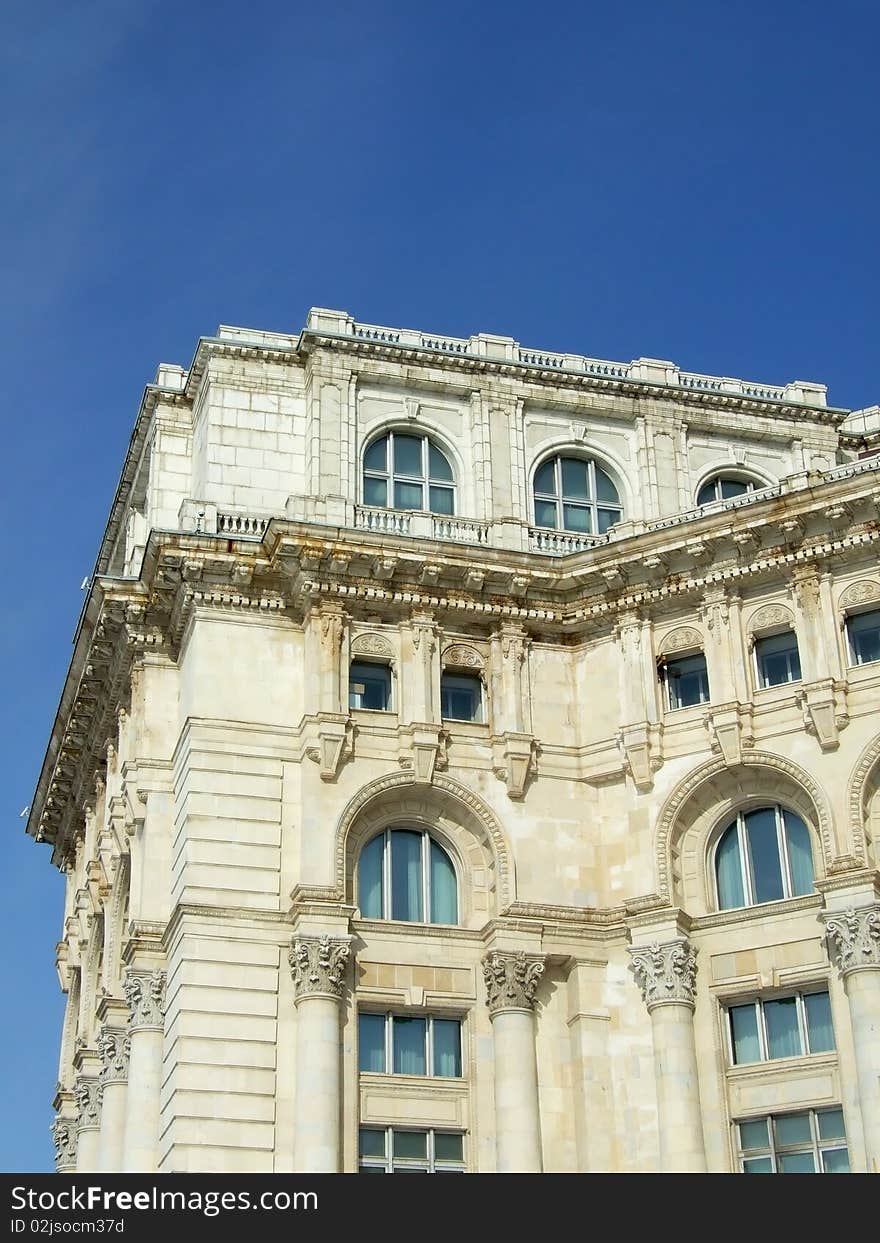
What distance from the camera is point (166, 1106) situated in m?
46.2

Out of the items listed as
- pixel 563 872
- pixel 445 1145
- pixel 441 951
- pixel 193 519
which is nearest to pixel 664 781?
pixel 563 872

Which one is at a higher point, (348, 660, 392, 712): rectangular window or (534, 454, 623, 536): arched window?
(534, 454, 623, 536): arched window

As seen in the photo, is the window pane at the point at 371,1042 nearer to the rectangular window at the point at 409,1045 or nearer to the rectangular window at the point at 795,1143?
the rectangular window at the point at 409,1045

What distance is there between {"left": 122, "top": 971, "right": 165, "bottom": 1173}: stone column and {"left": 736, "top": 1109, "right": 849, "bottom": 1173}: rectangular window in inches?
523

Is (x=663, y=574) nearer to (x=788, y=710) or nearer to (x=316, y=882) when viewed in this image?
(x=788, y=710)

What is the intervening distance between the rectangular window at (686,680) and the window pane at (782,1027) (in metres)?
7.58

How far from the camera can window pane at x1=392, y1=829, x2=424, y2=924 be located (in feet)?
160

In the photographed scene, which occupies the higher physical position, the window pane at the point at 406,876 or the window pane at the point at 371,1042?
the window pane at the point at 406,876

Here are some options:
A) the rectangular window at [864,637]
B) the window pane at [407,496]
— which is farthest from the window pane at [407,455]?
the rectangular window at [864,637]

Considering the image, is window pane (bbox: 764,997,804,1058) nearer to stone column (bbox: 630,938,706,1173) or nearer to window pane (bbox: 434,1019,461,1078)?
stone column (bbox: 630,938,706,1173)

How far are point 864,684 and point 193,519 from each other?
1688 cm

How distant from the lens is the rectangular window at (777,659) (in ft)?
162

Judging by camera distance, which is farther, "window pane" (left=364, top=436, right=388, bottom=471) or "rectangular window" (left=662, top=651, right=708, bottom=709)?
"window pane" (left=364, top=436, right=388, bottom=471)

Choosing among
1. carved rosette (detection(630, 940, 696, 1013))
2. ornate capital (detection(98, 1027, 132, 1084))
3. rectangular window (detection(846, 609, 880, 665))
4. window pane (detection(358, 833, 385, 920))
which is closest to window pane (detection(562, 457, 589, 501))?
rectangular window (detection(846, 609, 880, 665))
